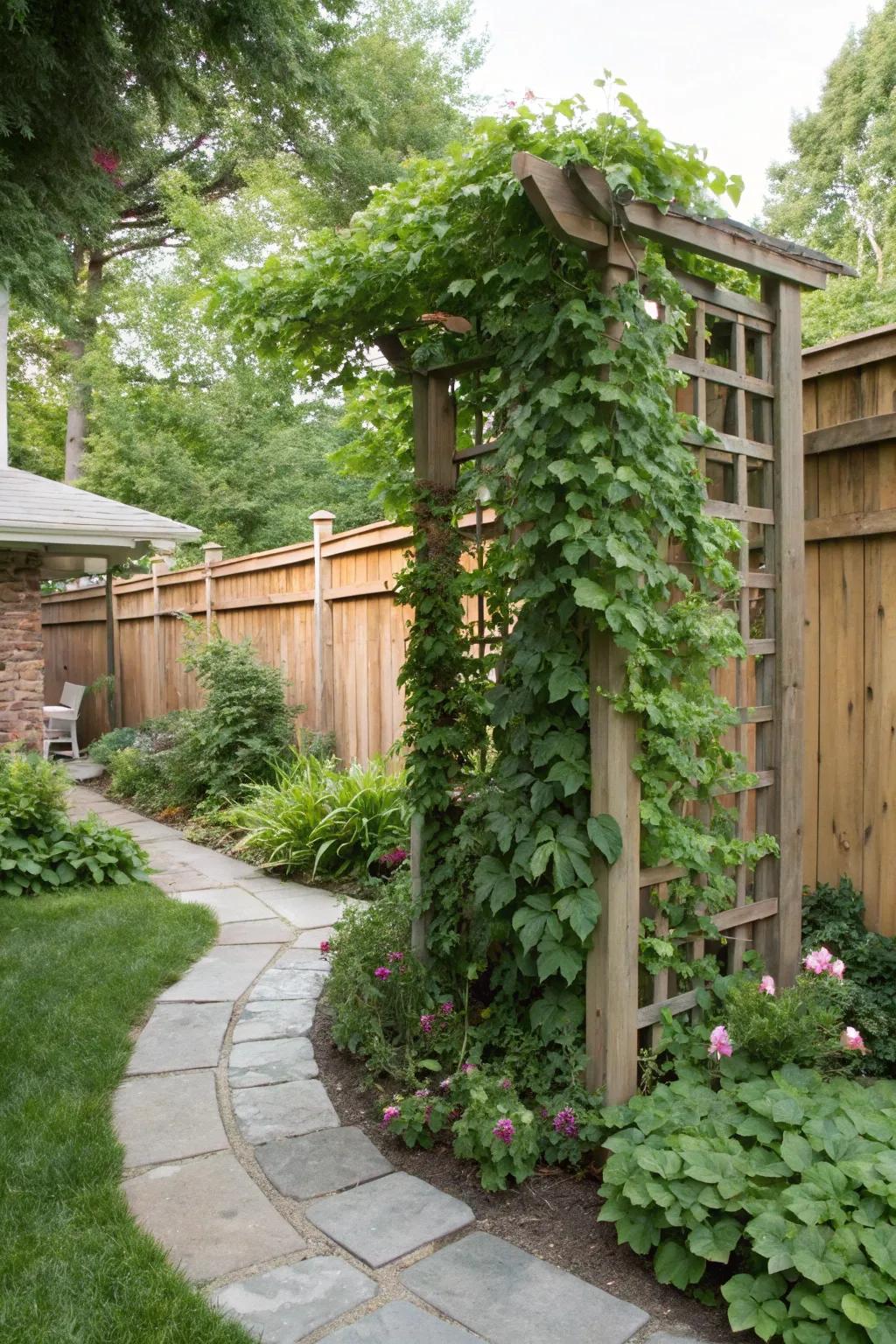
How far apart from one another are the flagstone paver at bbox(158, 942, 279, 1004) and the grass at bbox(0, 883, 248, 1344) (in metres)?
0.07

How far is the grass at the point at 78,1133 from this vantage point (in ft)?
5.90

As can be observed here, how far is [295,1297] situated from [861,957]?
6.15 feet

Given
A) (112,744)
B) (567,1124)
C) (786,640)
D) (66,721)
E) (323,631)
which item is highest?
(323,631)

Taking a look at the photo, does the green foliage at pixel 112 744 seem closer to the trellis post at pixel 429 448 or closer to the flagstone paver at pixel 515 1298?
the trellis post at pixel 429 448

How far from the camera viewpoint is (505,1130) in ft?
7.47

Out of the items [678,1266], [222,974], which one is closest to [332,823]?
[222,974]

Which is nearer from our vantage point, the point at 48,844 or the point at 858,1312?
the point at 858,1312

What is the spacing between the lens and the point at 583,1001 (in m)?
2.54

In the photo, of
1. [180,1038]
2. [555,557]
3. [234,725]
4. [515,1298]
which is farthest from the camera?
[234,725]

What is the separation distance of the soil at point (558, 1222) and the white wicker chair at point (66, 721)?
9.21 metres

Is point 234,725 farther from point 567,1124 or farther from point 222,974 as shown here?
point 567,1124

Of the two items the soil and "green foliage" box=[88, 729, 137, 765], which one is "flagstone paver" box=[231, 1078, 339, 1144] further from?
"green foliage" box=[88, 729, 137, 765]

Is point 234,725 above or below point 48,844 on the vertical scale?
above

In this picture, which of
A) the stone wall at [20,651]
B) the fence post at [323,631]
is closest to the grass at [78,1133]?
the fence post at [323,631]
